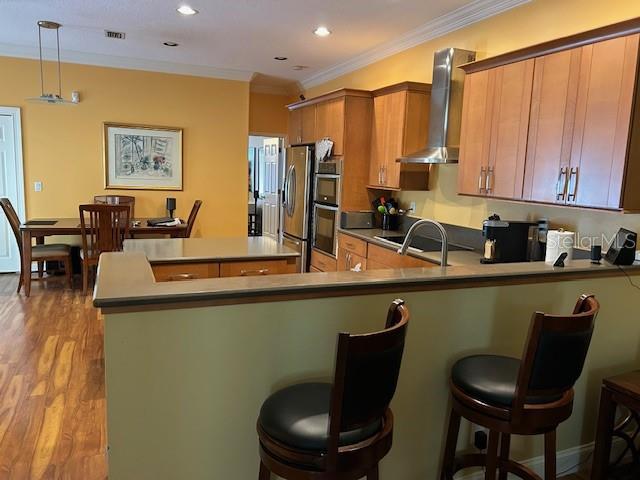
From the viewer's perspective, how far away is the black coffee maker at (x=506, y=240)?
9.93 feet

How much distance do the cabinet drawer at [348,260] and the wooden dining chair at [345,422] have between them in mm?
2888


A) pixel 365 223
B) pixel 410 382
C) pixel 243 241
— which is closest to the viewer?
pixel 410 382

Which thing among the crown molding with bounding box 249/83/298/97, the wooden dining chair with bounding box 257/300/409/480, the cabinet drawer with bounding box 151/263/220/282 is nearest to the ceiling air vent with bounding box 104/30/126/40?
the crown molding with bounding box 249/83/298/97

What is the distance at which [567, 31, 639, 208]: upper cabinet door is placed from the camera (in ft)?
7.38

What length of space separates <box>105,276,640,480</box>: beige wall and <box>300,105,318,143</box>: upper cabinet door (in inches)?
144

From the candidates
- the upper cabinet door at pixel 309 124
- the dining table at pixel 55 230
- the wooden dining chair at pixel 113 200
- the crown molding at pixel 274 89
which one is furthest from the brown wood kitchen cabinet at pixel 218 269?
the crown molding at pixel 274 89

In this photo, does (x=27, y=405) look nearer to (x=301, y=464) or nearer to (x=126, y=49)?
(x=301, y=464)

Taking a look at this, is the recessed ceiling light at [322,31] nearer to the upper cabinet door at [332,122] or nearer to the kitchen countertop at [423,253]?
the upper cabinet door at [332,122]

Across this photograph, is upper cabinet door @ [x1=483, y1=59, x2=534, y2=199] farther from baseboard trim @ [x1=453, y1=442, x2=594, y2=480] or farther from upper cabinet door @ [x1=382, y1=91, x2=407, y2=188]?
baseboard trim @ [x1=453, y1=442, x2=594, y2=480]

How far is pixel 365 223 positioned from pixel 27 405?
318 cm

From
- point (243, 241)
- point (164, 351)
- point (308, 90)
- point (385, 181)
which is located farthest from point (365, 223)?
point (164, 351)

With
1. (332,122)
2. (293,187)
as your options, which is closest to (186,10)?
(332,122)

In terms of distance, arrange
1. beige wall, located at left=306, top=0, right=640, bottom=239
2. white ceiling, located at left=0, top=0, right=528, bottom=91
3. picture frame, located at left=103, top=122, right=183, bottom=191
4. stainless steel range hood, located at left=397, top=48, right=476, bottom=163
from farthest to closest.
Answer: picture frame, located at left=103, top=122, right=183, bottom=191
white ceiling, located at left=0, top=0, right=528, bottom=91
stainless steel range hood, located at left=397, top=48, right=476, bottom=163
beige wall, located at left=306, top=0, right=640, bottom=239

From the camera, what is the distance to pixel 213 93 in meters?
6.48
